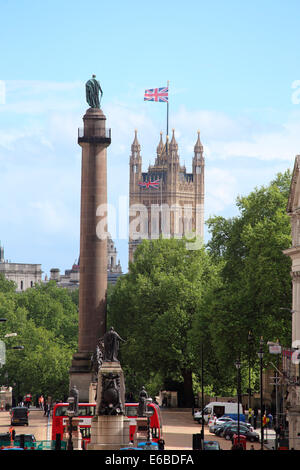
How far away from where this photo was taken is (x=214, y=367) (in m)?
108

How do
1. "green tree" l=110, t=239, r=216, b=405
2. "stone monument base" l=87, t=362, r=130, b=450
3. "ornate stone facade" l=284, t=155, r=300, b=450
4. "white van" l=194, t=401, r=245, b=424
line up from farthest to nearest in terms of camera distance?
"green tree" l=110, t=239, r=216, b=405
"white van" l=194, t=401, r=245, b=424
"ornate stone facade" l=284, t=155, r=300, b=450
"stone monument base" l=87, t=362, r=130, b=450

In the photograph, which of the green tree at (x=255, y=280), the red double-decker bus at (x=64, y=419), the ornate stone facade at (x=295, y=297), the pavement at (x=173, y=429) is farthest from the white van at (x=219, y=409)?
the ornate stone facade at (x=295, y=297)

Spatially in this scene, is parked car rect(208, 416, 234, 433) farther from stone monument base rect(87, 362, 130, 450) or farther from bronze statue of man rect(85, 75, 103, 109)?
bronze statue of man rect(85, 75, 103, 109)

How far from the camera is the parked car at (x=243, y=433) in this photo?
75500 millimetres

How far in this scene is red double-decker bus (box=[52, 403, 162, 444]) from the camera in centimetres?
6981

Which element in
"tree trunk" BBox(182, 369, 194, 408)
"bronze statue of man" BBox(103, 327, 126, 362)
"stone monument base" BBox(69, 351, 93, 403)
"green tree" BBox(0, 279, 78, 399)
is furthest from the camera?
"green tree" BBox(0, 279, 78, 399)

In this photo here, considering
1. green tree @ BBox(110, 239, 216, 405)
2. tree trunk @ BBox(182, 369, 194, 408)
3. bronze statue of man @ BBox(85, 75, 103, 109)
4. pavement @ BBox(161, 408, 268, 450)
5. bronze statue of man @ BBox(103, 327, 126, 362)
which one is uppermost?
bronze statue of man @ BBox(85, 75, 103, 109)

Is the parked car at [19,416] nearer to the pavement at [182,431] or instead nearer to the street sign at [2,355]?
the pavement at [182,431]

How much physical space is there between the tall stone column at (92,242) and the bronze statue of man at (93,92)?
4551 mm

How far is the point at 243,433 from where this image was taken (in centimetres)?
7562

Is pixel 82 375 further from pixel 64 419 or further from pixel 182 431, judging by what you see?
pixel 64 419

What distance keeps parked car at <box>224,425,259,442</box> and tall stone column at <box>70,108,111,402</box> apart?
70.5ft

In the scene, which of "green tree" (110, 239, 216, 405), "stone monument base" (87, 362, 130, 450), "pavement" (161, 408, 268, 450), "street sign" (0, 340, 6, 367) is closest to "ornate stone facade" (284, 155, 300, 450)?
"pavement" (161, 408, 268, 450)
